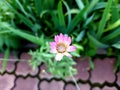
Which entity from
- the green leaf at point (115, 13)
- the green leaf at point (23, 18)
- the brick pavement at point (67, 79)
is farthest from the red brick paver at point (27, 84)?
the green leaf at point (115, 13)

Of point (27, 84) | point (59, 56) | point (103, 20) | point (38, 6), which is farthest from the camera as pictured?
point (27, 84)

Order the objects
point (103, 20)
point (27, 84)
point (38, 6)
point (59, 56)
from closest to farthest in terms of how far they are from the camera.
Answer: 1. point (59, 56)
2. point (103, 20)
3. point (38, 6)
4. point (27, 84)

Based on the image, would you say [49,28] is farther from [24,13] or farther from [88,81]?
[88,81]

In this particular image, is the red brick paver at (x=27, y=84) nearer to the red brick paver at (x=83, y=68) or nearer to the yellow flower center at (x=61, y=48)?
the red brick paver at (x=83, y=68)

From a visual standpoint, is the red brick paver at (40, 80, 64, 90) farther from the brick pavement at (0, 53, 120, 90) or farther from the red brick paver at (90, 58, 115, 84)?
the red brick paver at (90, 58, 115, 84)

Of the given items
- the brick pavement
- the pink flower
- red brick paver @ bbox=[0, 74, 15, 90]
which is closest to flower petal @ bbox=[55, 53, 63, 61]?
the pink flower

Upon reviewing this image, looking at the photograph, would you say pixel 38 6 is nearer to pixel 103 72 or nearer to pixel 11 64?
pixel 11 64

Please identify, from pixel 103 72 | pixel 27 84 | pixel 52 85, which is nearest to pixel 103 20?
pixel 103 72
